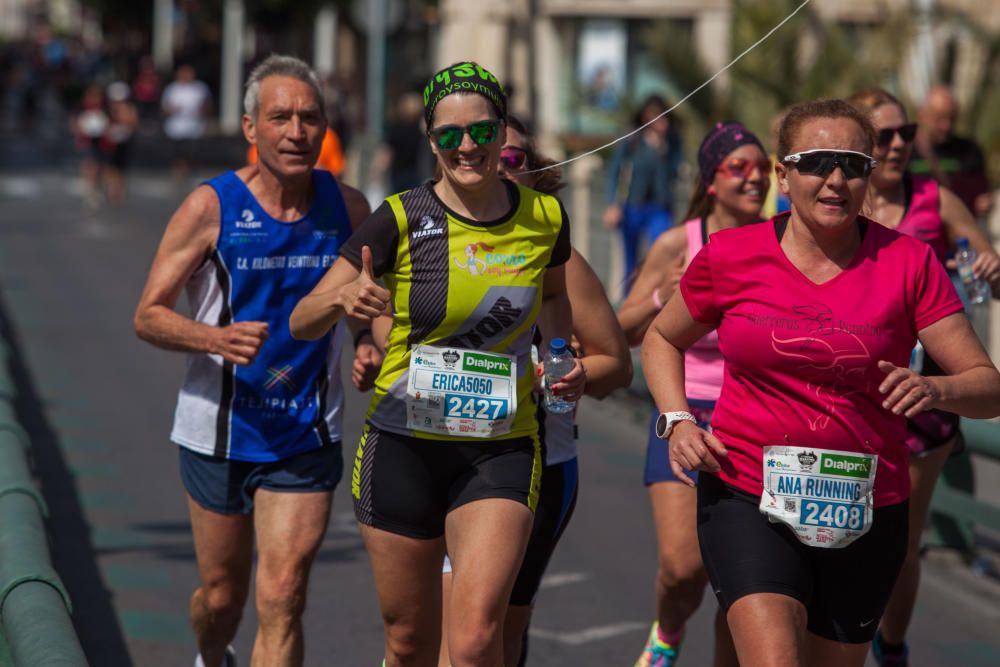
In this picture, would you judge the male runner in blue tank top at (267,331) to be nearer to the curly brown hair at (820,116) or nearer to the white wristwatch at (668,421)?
the white wristwatch at (668,421)

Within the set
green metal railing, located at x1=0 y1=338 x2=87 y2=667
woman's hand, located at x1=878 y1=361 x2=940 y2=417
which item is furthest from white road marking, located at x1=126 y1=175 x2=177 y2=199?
woman's hand, located at x1=878 y1=361 x2=940 y2=417

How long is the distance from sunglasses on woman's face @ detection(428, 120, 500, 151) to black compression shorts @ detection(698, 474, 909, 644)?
3.60 feet

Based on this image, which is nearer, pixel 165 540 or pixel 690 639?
pixel 690 639

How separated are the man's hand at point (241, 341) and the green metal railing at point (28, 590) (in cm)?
78

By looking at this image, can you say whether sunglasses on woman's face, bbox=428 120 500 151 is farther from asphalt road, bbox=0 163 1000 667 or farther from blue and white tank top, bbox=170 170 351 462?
asphalt road, bbox=0 163 1000 667

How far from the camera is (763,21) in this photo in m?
15.7

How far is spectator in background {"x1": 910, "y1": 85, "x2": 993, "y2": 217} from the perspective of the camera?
9227 millimetres

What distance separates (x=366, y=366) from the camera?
4.82 metres

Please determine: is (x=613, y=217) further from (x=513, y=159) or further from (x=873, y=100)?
(x=513, y=159)

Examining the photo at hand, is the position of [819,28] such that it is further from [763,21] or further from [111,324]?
[111,324]

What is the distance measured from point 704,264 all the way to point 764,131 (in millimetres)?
11794

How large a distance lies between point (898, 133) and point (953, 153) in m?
3.93

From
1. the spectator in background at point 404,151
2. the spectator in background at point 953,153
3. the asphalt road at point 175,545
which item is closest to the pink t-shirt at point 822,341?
the asphalt road at point 175,545

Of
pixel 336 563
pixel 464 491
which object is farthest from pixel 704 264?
pixel 336 563
